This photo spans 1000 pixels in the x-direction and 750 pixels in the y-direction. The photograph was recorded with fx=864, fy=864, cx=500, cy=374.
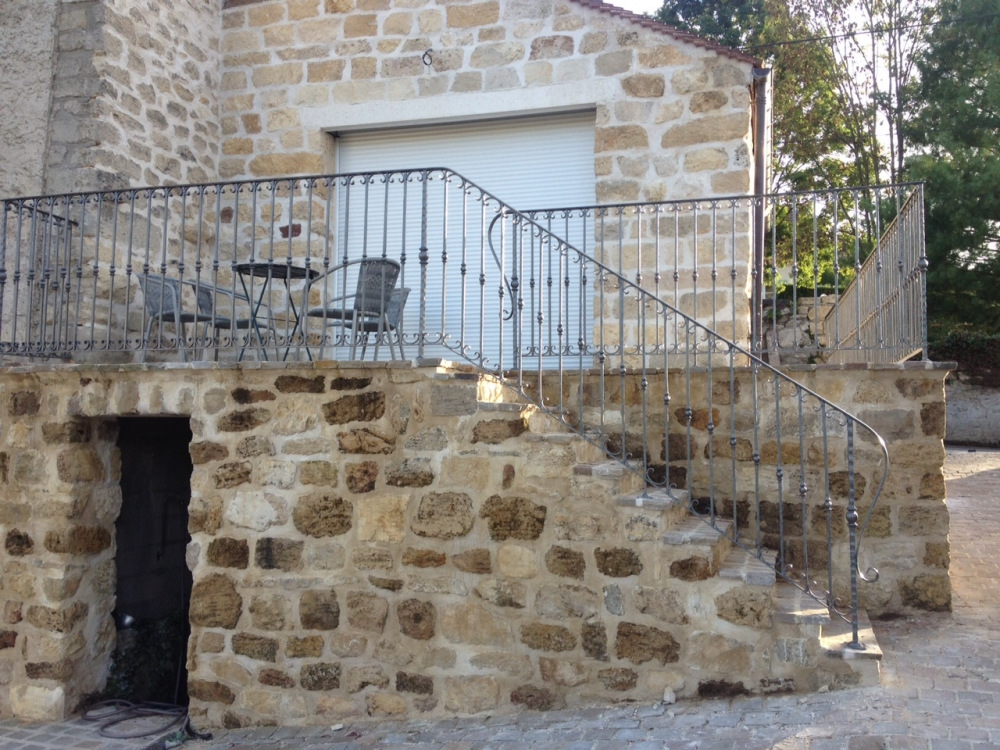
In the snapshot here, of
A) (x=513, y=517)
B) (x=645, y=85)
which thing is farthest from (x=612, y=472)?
(x=645, y=85)

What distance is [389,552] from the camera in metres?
4.43

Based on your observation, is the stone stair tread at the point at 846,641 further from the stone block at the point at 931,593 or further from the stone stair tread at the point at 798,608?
the stone block at the point at 931,593

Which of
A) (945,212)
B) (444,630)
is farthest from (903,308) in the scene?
(945,212)

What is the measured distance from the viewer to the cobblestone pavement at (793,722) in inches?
134

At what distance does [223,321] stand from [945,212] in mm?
10490

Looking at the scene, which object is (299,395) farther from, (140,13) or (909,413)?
(140,13)

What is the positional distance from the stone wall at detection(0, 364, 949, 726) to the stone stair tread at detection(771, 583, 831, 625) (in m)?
0.09

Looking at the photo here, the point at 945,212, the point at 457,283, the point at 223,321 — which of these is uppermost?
the point at 945,212

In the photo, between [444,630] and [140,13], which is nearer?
[444,630]

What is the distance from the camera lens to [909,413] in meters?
4.86

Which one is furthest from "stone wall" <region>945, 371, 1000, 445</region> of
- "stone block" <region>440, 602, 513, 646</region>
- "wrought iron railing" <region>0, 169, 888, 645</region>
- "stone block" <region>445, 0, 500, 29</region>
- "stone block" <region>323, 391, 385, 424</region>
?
"stone block" <region>323, 391, 385, 424</region>

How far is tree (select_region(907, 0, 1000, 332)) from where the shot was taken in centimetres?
1203

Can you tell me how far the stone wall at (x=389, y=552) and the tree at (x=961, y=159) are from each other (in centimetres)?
862

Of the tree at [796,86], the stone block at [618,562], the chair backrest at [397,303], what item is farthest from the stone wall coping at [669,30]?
the tree at [796,86]
